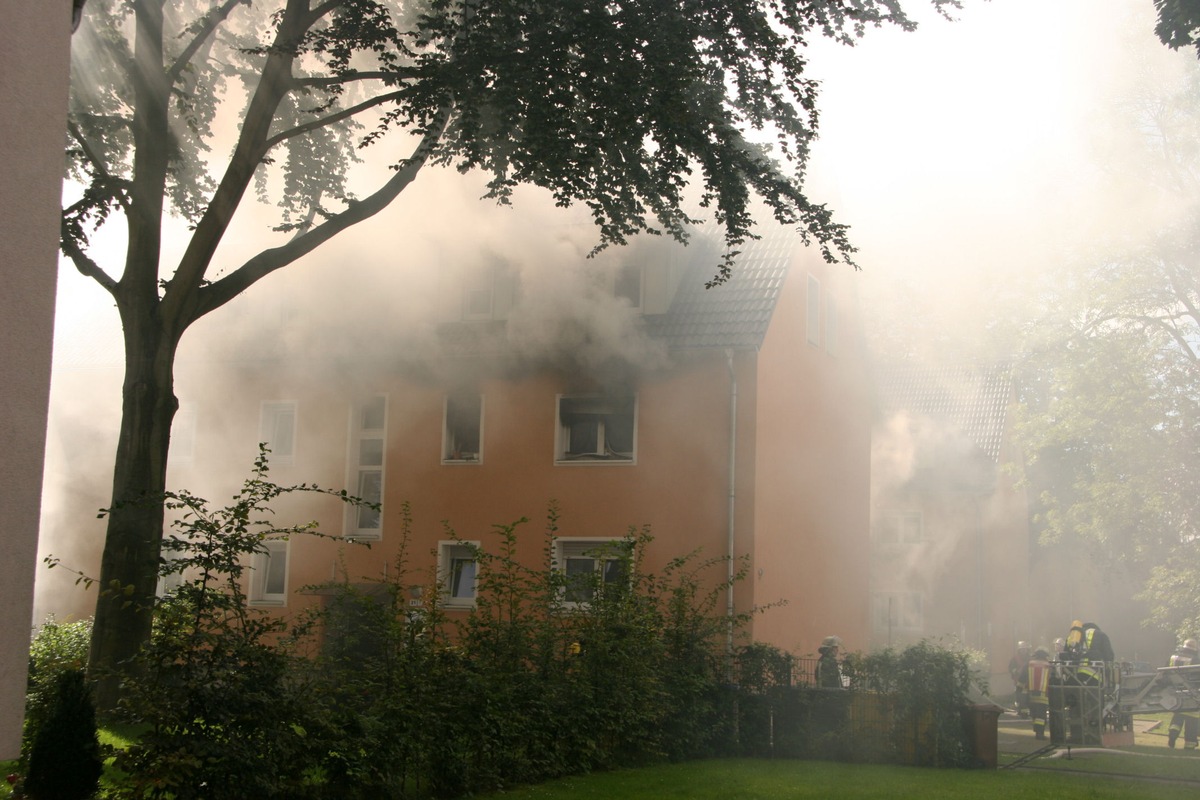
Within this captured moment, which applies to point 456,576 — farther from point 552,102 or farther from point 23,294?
point 23,294

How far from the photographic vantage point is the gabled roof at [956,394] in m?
34.9

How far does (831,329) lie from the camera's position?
2317cm

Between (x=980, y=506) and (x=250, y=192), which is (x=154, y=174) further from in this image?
(x=980, y=506)

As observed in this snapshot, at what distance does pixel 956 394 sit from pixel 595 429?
19.5 m

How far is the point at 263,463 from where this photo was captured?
309 inches

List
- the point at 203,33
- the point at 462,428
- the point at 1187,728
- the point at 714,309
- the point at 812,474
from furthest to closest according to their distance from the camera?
the point at 812,474
the point at 462,428
the point at 714,309
the point at 1187,728
the point at 203,33

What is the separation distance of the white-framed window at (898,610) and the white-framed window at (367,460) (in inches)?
Result: 576

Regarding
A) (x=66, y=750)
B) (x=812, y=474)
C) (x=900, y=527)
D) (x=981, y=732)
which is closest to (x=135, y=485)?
(x=66, y=750)

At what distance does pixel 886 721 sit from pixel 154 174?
9729mm

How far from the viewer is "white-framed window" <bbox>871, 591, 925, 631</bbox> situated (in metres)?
30.7

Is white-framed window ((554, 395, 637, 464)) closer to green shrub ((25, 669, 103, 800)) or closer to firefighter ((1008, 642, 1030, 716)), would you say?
firefighter ((1008, 642, 1030, 716))

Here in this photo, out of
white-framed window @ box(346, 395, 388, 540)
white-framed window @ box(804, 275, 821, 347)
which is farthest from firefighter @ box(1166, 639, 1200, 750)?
white-framed window @ box(346, 395, 388, 540)

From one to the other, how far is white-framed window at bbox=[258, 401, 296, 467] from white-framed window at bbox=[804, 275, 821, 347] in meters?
9.35

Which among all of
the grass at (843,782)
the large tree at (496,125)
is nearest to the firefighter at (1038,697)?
the grass at (843,782)
